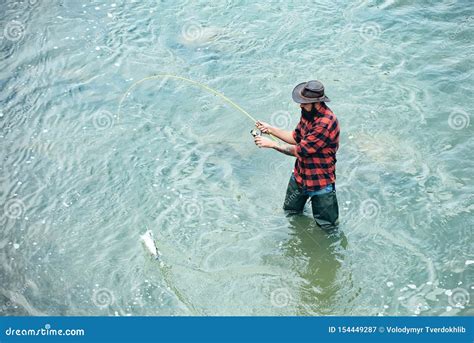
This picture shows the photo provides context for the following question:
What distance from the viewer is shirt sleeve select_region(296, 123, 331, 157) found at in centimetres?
597

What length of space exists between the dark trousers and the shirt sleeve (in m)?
0.63

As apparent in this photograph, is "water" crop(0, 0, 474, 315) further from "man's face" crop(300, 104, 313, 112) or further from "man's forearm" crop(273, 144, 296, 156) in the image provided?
"man's face" crop(300, 104, 313, 112)

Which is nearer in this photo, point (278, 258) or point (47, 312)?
point (47, 312)

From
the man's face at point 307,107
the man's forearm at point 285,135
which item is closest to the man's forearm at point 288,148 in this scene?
the man's forearm at point 285,135

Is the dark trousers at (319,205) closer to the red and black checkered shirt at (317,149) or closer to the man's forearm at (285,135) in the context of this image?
the red and black checkered shirt at (317,149)

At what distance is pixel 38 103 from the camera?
954 cm

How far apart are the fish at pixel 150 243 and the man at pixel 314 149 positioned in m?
1.64

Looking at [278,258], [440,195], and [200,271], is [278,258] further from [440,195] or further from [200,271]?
[440,195]

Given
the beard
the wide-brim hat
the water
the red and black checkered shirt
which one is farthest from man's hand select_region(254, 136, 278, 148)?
the water

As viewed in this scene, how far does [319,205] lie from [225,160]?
209 cm

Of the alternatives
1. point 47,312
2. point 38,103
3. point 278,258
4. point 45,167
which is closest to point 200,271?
point 278,258

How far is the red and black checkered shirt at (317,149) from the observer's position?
19.6 ft

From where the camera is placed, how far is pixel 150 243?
686 centimetres

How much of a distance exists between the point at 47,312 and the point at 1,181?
8.48ft
